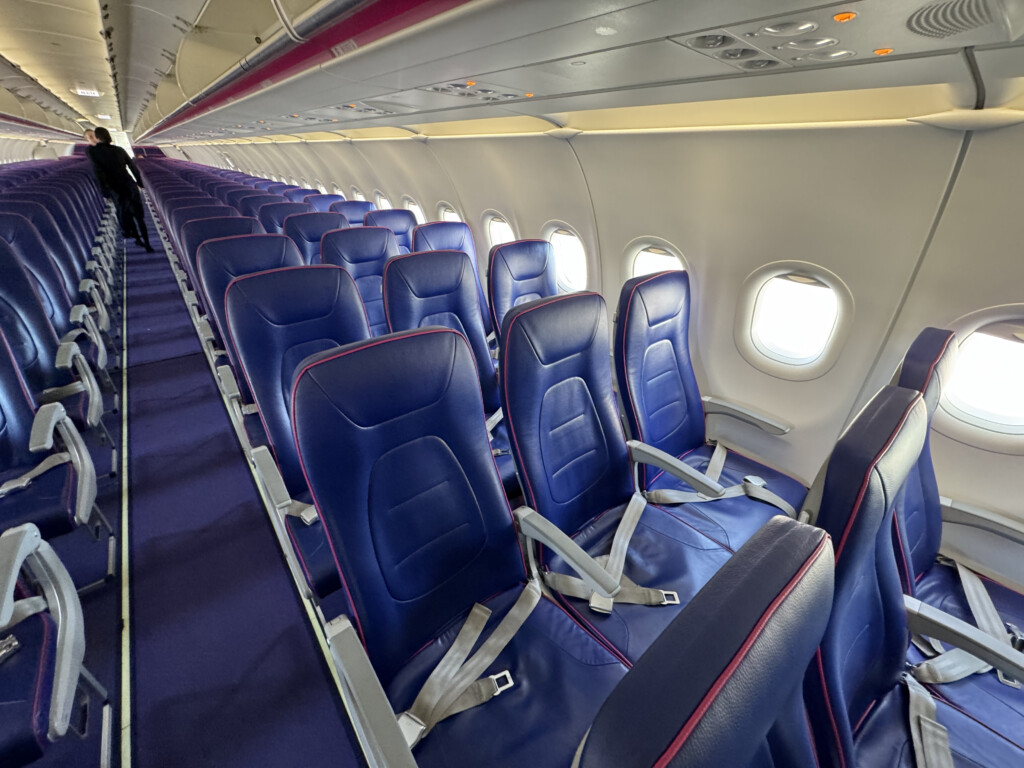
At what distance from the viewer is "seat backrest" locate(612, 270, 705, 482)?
2.18 metres

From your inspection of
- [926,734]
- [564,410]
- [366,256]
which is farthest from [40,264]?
[926,734]

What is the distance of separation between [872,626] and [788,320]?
2311 mm

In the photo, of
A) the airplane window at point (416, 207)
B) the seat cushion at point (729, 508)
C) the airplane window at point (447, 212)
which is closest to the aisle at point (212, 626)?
the seat cushion at point (729, 508)

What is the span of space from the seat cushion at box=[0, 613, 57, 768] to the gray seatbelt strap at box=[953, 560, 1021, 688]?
291 centimetres

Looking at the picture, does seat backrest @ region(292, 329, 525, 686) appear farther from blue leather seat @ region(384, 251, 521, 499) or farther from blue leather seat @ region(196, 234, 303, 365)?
blue leather seat @ region(196, 234, 303, 365)

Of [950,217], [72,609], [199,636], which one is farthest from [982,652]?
[199,636]

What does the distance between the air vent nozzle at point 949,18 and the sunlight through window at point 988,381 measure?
165 centimetres

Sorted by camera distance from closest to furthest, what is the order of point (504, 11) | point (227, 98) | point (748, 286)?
point (504, 11)
point (748, 286)
point (227, 98)

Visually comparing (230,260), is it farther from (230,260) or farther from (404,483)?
(404,483)

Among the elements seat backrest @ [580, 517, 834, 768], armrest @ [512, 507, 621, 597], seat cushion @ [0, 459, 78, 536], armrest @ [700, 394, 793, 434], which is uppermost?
seat backrest @ [580, 517, 834, 768]

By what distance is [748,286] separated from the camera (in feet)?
9.32

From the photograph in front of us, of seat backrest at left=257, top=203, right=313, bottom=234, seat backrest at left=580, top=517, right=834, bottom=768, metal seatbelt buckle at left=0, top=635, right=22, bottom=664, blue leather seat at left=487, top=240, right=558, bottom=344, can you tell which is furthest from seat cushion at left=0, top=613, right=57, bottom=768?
seat backrest at left=257, top=203, right=313, bottom=234

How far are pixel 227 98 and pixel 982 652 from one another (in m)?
6.19

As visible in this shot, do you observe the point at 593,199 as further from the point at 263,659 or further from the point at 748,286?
the point at 263,659
